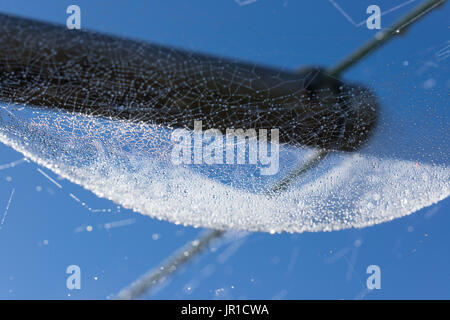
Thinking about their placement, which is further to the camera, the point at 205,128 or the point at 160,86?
the point at 205,128

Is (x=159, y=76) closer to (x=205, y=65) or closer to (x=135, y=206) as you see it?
(x=205, y=65)

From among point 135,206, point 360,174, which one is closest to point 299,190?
point 360,174

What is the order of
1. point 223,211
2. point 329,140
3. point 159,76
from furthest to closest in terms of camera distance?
1. point 223,211
2. point 329,140
3. point 159,76
